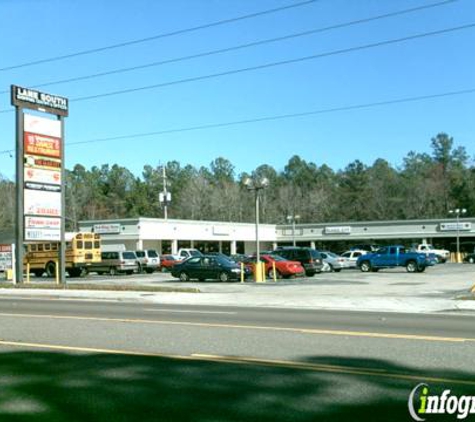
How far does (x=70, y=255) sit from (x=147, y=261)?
682cm

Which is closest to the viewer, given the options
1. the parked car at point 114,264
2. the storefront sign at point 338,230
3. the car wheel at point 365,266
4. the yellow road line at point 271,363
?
the yellow road line at point 271,363

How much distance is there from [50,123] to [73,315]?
18807 mm

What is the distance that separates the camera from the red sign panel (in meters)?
32.3

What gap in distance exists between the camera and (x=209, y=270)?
113 feet

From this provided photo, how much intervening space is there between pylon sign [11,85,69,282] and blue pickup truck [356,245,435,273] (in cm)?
2055

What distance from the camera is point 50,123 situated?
A: 33375mm

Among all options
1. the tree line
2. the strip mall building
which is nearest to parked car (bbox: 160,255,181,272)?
the strip mall building

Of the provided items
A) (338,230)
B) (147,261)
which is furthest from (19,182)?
(338,230)

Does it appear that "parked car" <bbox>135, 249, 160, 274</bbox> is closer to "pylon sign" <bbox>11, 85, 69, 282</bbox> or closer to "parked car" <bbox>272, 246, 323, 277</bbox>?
"parked car" <bbox>272, 246, 323, 277</bbox>

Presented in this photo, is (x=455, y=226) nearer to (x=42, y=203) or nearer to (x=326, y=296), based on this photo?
(x=42, y=203)

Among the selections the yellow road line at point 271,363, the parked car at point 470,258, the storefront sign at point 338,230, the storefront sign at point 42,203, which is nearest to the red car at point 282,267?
the storefront sign at point 42,203

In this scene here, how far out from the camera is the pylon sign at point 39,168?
104ft

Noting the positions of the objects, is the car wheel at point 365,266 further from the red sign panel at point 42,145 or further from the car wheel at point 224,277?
the red sign panel at point 42,145

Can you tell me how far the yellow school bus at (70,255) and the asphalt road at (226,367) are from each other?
90.6ft
